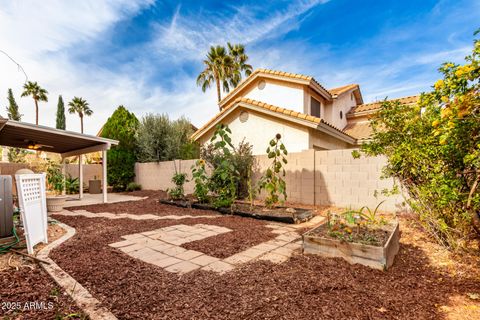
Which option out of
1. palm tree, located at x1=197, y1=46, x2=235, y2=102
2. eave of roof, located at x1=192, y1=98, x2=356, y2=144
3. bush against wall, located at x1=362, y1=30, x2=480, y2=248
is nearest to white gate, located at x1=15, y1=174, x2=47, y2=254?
bush against wall, located at x1=362, y1=30, x2=480, y2=248

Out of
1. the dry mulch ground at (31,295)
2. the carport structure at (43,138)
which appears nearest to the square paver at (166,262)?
the dry mulch ground at (31,295)

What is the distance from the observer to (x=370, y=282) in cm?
264

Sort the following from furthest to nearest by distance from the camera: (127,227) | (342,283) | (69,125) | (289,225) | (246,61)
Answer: (69,125) < (246,61) < (289,225) < (127,227) < (342,283)

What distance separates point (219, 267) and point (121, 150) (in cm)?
1321

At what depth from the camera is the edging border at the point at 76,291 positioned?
6.62 ft

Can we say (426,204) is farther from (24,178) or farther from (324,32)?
(324,32)

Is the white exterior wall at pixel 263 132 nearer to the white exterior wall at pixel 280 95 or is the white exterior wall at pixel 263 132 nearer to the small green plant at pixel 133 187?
the white exterior wall at pixel 280 95

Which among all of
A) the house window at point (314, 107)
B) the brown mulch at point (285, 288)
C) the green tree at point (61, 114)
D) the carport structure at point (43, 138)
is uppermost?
the green tree at point (61, 114)

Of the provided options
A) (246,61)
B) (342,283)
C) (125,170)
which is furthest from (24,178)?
(246,61)

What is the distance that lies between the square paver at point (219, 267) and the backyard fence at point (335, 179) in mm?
4818

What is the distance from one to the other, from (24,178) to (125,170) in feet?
36.9

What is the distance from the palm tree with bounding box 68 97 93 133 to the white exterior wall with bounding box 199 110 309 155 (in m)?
34.4

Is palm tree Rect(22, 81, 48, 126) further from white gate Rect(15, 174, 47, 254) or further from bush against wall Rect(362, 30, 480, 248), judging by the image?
bush against wall Rect(362, 30, 480, 248)

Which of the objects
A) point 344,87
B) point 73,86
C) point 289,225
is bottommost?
point 289,225
